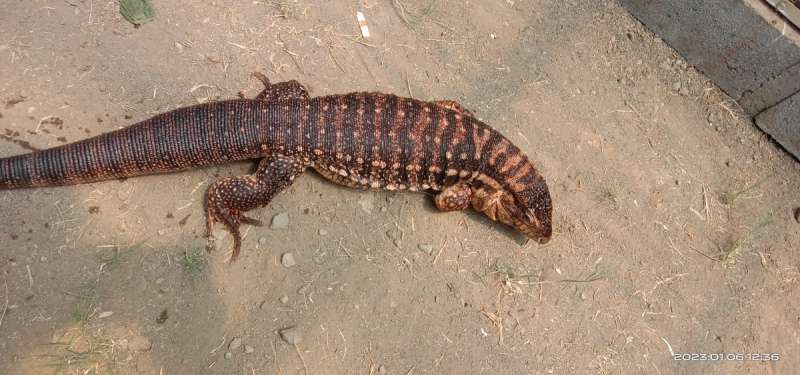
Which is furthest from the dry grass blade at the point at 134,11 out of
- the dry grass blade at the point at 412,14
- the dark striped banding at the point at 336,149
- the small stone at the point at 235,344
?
the small stone at the point at 235,344

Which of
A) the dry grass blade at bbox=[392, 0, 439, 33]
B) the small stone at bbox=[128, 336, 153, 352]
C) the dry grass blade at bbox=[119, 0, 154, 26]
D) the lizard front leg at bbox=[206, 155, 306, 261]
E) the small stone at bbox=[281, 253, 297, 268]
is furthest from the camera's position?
the dry grass blade at bbox=[392, 0, 439, 33]

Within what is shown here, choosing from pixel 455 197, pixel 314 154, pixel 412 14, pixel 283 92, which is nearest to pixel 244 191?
pixel 314 154

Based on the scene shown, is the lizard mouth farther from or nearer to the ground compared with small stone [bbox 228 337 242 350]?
farther from the ground

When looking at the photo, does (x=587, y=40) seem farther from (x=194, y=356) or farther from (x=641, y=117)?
(x=194, y=356)

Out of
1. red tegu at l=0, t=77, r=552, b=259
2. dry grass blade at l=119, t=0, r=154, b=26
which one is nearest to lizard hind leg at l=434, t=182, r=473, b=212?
red tegu at l=0, t=77, r=552, b=259

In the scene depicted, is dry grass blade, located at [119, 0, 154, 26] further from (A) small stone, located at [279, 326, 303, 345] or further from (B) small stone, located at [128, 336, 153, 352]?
(A) small stone, located at [279, 326, 303, 345]

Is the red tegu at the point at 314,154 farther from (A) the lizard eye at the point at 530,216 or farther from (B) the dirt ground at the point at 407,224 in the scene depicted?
(B) the dirt ground at the point at 407,224
